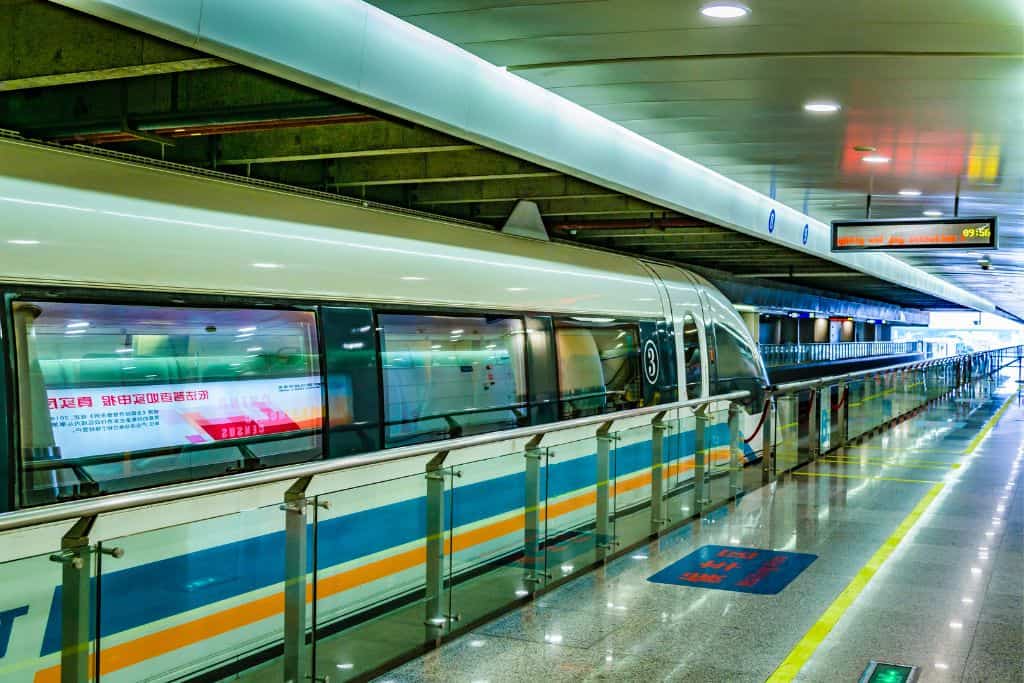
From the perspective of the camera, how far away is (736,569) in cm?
773

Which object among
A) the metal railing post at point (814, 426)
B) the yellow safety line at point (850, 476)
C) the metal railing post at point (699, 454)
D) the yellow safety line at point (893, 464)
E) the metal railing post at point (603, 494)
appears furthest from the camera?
the metal railing post at point (814, 426)

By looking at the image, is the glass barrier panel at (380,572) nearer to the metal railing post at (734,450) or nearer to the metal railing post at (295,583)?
the metal railing post at (295,583)

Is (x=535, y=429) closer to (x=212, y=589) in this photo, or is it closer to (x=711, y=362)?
(x=212, y=589)

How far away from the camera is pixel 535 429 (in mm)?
6941

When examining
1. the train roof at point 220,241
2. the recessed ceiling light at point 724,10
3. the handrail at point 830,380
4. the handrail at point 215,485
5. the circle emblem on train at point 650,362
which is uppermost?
the recessed ceiling light at point 724,10

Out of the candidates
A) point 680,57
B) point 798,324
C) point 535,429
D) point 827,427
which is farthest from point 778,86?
point 798,324

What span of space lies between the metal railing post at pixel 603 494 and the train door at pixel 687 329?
572 centimetres

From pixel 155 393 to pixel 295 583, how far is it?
1656mm

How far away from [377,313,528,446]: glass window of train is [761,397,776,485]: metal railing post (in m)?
3.45

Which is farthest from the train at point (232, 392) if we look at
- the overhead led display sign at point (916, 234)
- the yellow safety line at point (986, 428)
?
the yellow safety line at point (986, 428)

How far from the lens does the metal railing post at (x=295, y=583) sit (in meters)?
4.80

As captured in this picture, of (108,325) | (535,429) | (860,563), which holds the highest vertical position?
(108,325)

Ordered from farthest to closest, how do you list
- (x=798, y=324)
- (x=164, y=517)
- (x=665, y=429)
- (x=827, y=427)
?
(x=798, y=324) → (x=827, y=427) → (x=665, y=429) → (x=164, y=517)

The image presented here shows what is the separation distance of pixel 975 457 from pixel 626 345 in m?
5.60
